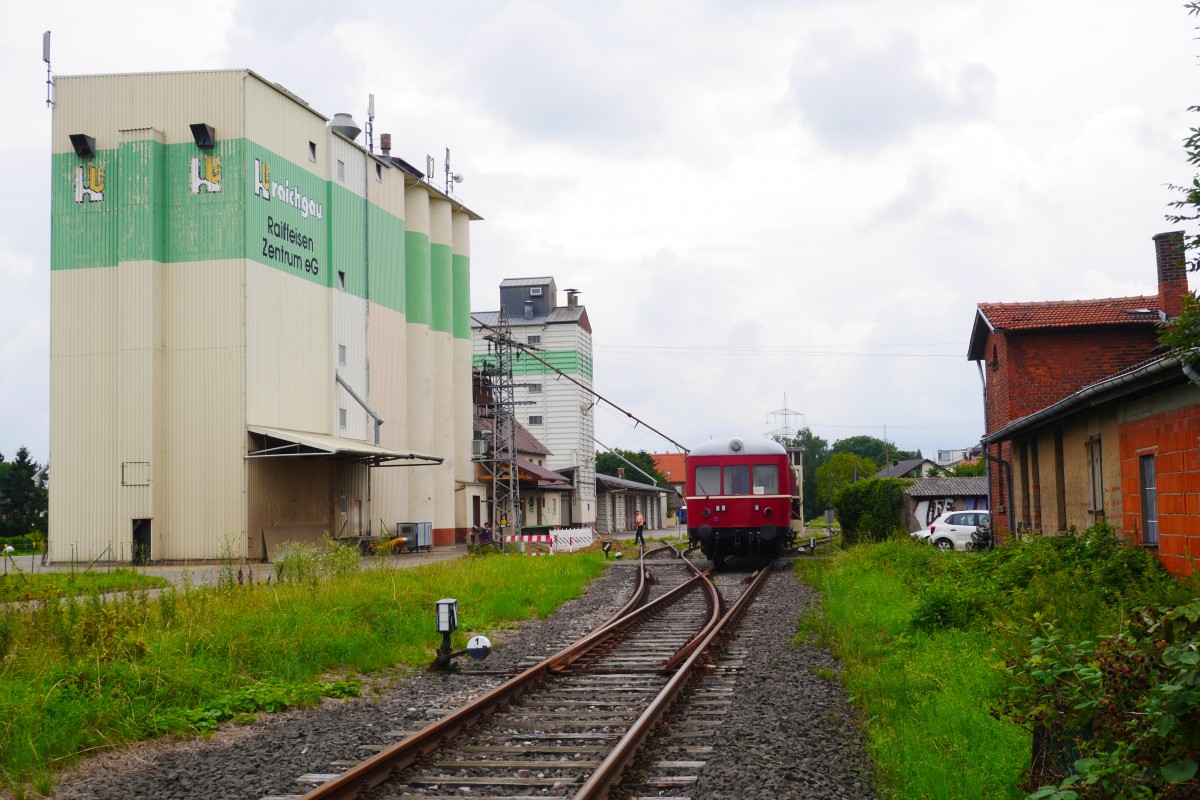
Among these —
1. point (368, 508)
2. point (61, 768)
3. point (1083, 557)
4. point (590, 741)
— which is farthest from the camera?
point (368, 508)

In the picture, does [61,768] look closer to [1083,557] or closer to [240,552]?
[1083,557]

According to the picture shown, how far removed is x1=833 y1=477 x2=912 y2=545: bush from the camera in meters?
31.1

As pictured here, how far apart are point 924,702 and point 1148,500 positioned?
6908mm

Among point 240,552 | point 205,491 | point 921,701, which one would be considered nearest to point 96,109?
point 205,491

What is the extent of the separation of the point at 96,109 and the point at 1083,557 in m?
27.1

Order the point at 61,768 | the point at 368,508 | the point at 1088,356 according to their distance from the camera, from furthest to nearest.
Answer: the point at 368,508
the point at 1088,356
the point at 61,768

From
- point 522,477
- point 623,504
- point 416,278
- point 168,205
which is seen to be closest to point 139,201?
point 168,205

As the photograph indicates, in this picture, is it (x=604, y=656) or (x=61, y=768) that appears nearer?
(x=61, y=768)

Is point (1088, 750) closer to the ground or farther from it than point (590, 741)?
farther from it

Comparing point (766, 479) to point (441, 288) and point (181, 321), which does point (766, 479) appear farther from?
point (441, 288)

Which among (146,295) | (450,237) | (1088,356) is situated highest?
(450,237)

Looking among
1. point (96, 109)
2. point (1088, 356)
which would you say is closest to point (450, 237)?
point (96, 109)

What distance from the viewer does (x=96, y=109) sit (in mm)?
29109

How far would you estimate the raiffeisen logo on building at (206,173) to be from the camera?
2855 cm
